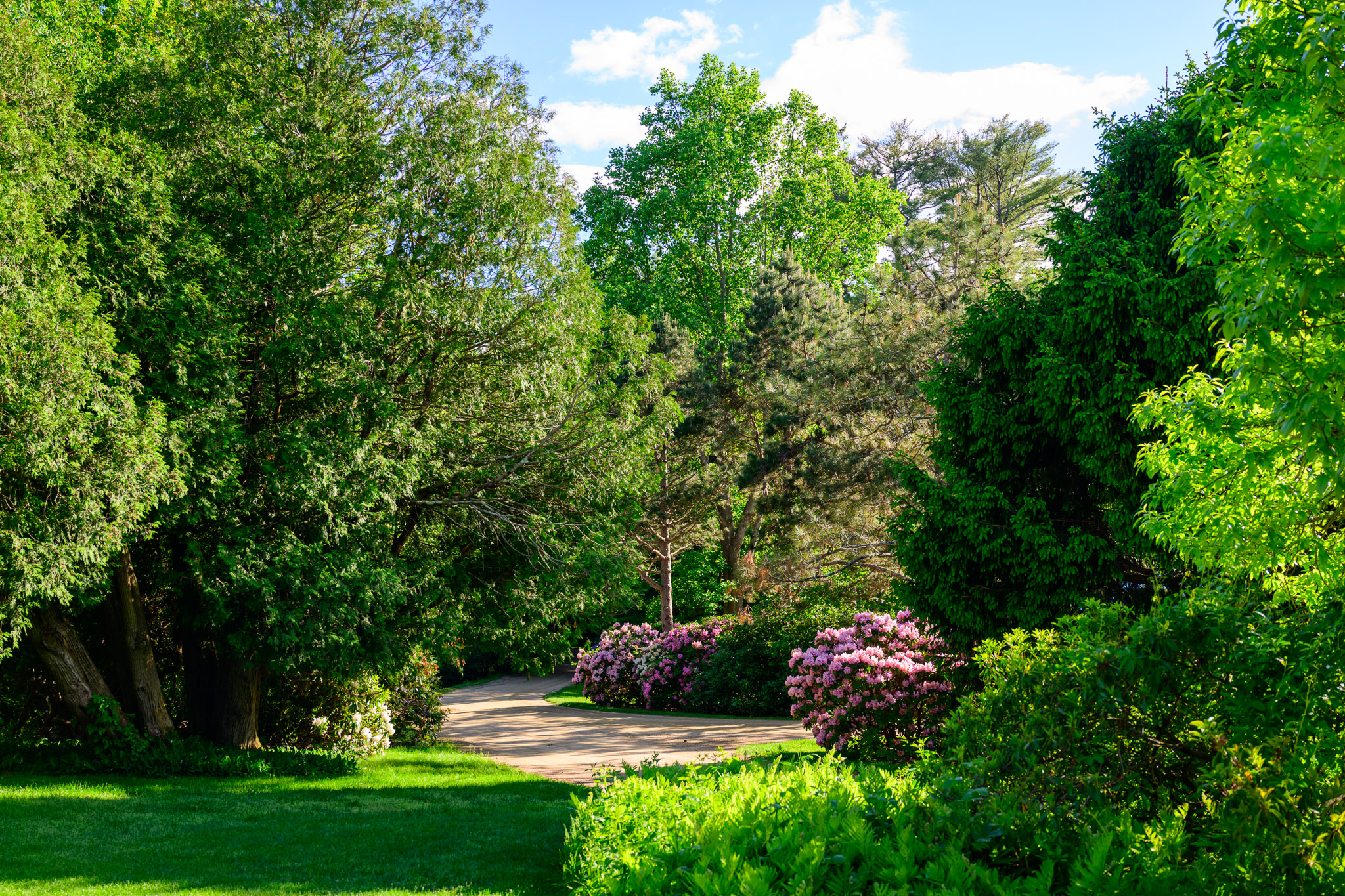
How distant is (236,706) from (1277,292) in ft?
37.0

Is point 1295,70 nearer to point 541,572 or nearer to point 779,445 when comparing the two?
point 541,572

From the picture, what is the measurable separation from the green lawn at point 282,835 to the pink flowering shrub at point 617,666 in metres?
9.12

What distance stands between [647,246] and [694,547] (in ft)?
32.3

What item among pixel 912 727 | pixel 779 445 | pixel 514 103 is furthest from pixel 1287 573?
pixel 779 445

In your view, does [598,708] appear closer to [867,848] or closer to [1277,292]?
[867,848]

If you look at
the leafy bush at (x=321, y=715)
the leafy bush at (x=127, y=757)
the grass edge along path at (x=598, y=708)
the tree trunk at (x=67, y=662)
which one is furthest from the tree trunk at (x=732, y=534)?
the tree trunk at (x=67, y=662)

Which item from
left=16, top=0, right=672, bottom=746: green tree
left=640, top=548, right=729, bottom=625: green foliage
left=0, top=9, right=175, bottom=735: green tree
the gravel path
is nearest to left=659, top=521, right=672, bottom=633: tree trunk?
left=640, top=548, right=729, bottom=625: green foliage

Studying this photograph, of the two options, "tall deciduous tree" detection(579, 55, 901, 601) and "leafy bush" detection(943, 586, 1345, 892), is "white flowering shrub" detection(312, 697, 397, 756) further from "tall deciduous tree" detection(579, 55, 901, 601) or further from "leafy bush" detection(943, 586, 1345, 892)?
"tall deciduous tree" detection(579, 55, 901, 601)

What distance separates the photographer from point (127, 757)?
984cm

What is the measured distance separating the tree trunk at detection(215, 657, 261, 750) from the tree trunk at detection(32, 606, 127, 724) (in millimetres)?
1114

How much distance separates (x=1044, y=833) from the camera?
3205 millimetres

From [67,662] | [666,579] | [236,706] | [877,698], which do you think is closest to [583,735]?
[236,706]

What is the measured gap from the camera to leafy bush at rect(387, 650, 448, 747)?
13133mm

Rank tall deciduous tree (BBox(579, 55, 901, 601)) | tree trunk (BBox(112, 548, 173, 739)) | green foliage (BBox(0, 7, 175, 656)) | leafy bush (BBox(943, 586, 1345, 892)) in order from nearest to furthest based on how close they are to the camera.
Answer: leafy bush (BBox(943, 586, 1345, 892))
green foliage (BBox(0, 7, 175, 656))
tree trunk (BBox(112, 548, 173, 739))
tall deciduous tree (BBox(579, 55, 901, 601))
